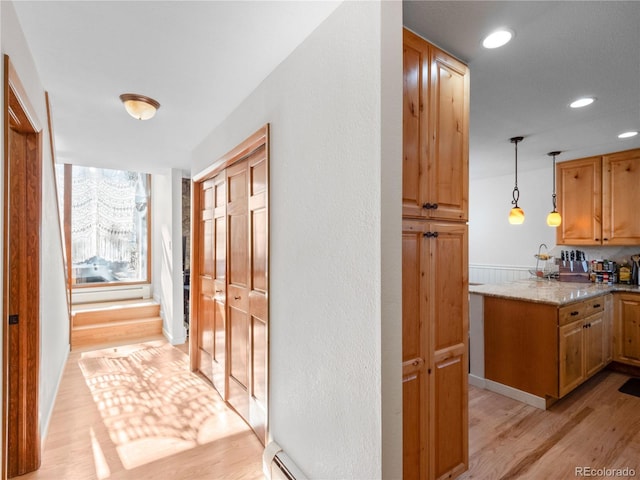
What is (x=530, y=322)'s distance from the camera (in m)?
2.77

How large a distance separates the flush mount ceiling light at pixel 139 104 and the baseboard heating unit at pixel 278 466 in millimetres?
2437

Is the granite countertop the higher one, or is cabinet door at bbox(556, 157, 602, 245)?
cabinet door at bbox(556, 157, 602, 245)

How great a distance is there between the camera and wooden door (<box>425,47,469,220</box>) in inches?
64.7

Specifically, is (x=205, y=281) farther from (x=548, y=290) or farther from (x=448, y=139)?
(x=548, y=290)

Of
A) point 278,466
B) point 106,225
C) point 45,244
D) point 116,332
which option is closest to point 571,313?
point 278,466

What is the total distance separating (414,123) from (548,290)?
270 cm

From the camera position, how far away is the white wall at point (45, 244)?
1.47 meters

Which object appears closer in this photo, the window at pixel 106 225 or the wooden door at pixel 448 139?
the wooden door at pixel 448 139

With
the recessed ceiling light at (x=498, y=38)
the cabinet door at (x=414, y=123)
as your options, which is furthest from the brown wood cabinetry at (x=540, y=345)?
the recessed ceiling light at (x=498, y=38)

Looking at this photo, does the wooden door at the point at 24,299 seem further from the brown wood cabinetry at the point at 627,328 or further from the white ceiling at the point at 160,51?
the brown wood cabinetry at the point at 627,328

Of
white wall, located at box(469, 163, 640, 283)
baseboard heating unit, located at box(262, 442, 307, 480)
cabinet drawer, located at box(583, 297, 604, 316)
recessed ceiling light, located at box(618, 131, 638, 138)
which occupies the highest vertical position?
recessed ceiling light, located at box(618, 131, 638, 138)

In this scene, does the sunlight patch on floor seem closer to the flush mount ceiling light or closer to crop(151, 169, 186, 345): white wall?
crop(151, 169, 186, 345): white wall

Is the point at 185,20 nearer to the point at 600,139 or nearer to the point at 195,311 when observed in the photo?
the point at 195,311

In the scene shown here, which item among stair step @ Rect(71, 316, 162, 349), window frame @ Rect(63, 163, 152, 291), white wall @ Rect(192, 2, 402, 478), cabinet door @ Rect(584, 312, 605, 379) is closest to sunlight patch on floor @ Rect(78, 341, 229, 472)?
stair step @ Rect(71, 316, 162, 349)
